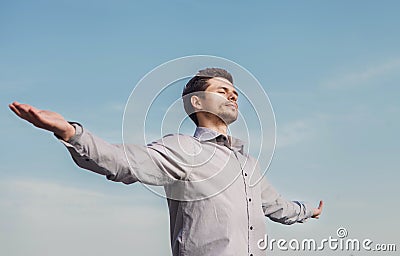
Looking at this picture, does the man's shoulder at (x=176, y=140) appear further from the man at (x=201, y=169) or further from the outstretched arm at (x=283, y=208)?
the outstretched arm at (x=283, y=208)

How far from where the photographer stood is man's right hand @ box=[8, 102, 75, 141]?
11.1 feet

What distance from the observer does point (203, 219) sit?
14.9ft

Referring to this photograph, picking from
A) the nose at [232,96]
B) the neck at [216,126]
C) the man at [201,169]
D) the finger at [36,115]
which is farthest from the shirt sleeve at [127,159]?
the nose at [232,96]

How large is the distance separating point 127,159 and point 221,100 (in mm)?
1103

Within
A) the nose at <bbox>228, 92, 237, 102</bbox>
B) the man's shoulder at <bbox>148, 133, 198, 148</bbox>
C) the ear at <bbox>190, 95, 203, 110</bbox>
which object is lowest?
the man's shoulder at <bbox>148, 133, 198, 148</bbox>

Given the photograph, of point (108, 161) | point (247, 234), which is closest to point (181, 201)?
point (247, 234)

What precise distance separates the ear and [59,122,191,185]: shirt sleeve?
0.56 metres

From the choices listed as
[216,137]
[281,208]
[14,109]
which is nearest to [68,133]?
[14,109]

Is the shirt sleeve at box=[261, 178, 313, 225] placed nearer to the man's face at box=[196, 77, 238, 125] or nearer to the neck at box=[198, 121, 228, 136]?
the neck at box=[198, 121, 228, 136]

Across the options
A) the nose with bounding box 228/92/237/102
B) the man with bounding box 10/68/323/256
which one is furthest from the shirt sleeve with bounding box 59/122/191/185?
the nose with bounding box 228/92/237/102

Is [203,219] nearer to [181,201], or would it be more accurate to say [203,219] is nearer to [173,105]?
[181,201]

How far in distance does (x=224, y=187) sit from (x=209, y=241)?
39cm

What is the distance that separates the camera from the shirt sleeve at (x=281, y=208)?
218 inches

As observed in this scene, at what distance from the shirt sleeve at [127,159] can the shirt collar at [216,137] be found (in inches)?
16.7
